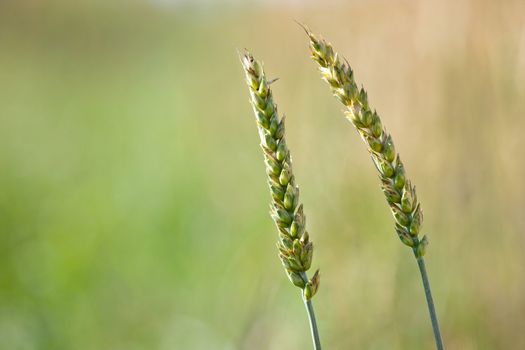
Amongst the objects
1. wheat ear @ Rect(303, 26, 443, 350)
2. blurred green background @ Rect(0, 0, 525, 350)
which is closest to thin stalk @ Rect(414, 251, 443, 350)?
wheat ear @ Rect(303, 26, 443, 350)

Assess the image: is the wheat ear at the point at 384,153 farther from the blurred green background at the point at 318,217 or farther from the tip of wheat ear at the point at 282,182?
the blurred green background at the point at 318,217

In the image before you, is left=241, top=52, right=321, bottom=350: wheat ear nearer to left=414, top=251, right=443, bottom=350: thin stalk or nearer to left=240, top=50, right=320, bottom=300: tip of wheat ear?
left=240, top=50, right=320, bottom=300: tip of wheat ear

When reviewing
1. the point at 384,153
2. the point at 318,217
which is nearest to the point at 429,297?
the point at 384,153

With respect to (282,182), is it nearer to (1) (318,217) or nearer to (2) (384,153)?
(2) (384,153)

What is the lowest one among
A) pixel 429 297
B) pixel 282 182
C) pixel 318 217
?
pixel 429 297

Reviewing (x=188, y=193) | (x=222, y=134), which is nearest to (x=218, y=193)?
(x=188, y=193)

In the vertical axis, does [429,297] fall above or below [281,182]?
below
